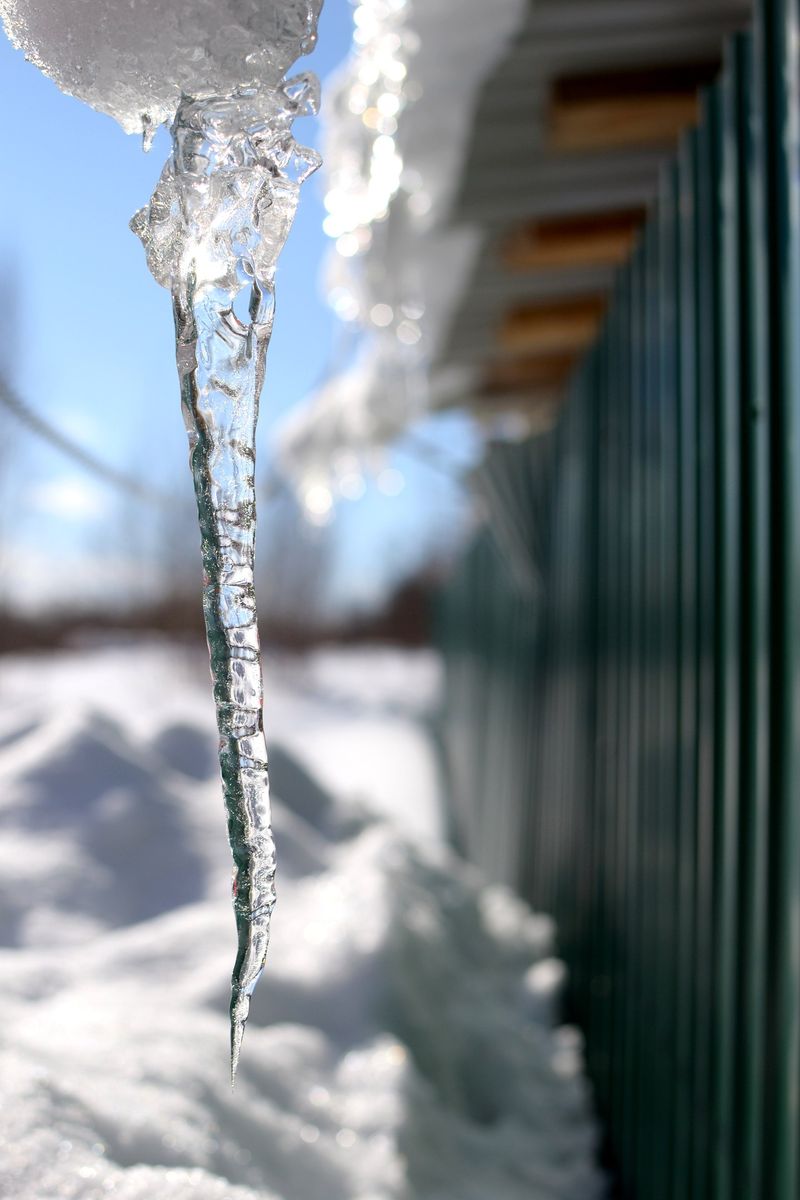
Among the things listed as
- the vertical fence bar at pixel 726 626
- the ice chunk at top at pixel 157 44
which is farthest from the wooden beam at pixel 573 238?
the ice chunk at top at pixel 157 44

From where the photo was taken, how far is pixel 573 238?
10.3 feet

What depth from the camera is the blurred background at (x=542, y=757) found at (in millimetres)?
1438

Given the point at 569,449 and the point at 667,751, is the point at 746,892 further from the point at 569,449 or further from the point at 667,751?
the point at 569,449

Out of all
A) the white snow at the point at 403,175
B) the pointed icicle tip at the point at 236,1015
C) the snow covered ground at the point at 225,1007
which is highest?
the white snow at the point at 403,175

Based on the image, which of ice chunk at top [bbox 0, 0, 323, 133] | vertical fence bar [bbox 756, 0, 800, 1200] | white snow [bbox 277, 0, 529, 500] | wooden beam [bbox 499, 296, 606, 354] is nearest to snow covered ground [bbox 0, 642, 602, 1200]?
vertical fence bar [bbox 756, 0, 800, 1200]

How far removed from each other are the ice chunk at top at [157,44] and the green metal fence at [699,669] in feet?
2.81

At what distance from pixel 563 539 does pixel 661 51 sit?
178 centimetres

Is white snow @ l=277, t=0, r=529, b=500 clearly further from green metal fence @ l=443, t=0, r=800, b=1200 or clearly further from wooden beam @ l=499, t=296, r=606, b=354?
green metal fence @ l=443, t=0, r=800, b=1200

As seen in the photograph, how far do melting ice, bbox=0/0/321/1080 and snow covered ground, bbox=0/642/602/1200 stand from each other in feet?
2.04

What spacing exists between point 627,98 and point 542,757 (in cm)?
259

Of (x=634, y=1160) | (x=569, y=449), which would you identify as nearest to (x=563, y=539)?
(x=569, y=449)

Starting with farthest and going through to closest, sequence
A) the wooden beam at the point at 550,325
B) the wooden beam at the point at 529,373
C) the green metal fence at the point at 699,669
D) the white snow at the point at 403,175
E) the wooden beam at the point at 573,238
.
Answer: the wooden beam at the point at 529,373, the wooden beam at the point at 550,325, the wooden beam at the point at 573,238, the white snow at the point at 403,175, the green metal fence at the point at 699,669

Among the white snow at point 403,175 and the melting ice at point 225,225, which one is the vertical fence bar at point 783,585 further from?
the melting ice at point 225,225

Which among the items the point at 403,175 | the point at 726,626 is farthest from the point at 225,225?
the point at 403,175
